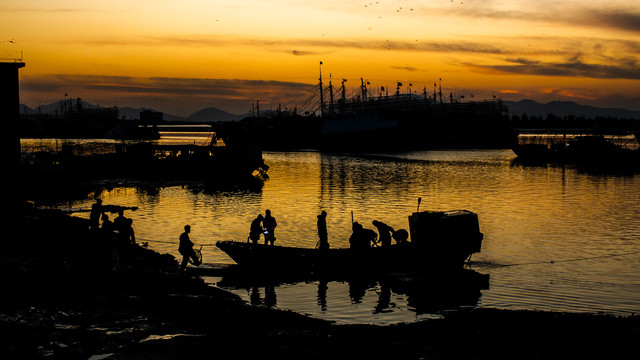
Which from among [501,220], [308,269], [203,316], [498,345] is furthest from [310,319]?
[501,220]

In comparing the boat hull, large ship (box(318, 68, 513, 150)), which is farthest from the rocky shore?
large ship (box(318, 68, 513, 150))

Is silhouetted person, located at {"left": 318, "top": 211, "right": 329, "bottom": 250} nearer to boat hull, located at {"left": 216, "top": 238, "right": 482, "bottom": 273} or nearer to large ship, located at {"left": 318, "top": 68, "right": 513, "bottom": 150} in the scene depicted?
boat hull, located at {"left": 216, "top": 238, "right": 482, "bottom": 273}

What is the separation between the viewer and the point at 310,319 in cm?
1730

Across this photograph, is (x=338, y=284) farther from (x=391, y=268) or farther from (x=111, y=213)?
(x=111, y=213)

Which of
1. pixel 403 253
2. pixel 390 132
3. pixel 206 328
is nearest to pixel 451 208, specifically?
pixel 403 253

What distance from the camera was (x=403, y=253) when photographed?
77.9ft

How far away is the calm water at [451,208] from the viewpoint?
2173cm

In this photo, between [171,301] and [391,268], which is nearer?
[171,301]

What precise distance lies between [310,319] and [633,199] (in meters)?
50.5

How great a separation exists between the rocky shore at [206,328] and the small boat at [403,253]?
424 centimetres

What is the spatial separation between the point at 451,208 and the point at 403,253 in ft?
96.6

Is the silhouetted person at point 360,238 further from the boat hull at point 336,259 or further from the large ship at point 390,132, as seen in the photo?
the large ship at point 390,132

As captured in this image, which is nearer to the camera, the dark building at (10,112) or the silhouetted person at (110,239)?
the silhouetted person at (110,239)

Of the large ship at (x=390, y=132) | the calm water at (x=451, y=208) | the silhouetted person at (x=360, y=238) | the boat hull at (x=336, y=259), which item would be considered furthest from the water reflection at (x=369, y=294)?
the large ship at (x=390, y=132)
